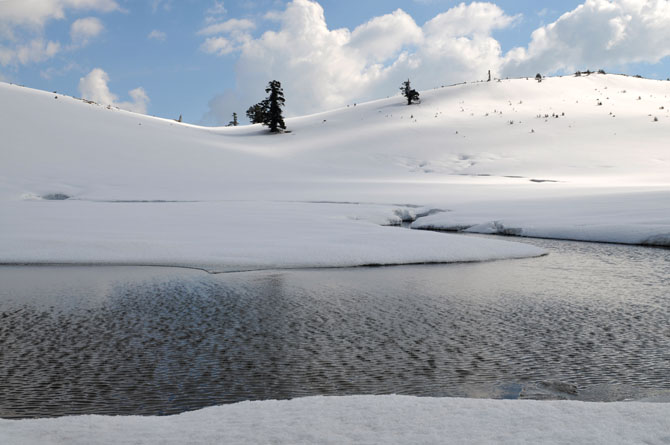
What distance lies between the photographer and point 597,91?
52.7 metres

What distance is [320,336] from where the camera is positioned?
6488 mm

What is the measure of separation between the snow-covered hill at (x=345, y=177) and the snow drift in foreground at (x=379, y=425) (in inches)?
282

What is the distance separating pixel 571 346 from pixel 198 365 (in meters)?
4.10

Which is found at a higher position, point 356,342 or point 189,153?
point 189,153

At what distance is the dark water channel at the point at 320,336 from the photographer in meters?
4.89

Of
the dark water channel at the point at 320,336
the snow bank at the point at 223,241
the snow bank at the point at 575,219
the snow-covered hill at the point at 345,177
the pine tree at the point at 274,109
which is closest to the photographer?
the dark water channel at the point at 320,336

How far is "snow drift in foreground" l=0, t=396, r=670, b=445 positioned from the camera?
3.18m

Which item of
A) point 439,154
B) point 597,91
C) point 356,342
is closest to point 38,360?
point 356,342

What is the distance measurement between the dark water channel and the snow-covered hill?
1.94 meters

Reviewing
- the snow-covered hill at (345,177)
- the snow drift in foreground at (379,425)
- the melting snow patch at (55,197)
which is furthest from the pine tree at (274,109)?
the snow drift in foreground at (379,425)

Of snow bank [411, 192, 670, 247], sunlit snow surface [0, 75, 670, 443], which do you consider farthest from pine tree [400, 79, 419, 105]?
snow bank [411, 192, 670, 247]

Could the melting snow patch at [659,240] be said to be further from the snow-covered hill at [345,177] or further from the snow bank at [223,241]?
the snow bank at [223,241]

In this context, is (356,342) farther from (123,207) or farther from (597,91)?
(597,91)

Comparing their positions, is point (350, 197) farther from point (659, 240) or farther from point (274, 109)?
point (274, 109)
